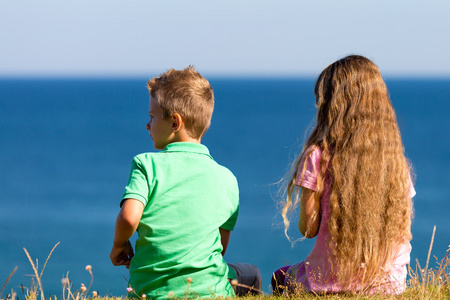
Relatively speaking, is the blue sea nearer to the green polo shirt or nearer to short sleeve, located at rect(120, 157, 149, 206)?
the green polo shirt

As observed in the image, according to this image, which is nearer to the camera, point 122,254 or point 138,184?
point 138,184

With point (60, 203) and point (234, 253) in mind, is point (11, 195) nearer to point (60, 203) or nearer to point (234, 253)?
point (60, 203)

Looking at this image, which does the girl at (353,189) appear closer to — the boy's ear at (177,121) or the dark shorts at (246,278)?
the dark shorts at (246,278)

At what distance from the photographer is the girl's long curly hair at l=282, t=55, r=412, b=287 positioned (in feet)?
9.61

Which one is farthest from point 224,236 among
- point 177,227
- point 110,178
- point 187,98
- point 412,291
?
point 110,178

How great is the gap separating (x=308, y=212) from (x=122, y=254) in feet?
3.07

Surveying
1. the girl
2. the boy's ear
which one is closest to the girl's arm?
the girl

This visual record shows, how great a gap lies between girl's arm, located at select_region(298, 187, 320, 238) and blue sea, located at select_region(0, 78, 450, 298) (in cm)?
20

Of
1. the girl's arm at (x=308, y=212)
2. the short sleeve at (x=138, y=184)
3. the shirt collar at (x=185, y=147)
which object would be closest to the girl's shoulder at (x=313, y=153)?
the girl's arm at (x=308, y=212)

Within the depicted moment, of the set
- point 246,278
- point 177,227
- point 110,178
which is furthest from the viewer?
point 110,178

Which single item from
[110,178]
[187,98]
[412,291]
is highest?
[187,98]

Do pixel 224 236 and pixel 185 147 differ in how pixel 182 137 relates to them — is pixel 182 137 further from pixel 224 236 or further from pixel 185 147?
pixel 224 236

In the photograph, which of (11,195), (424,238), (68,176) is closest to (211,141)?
(68,176)

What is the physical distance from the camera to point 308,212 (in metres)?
3.01
